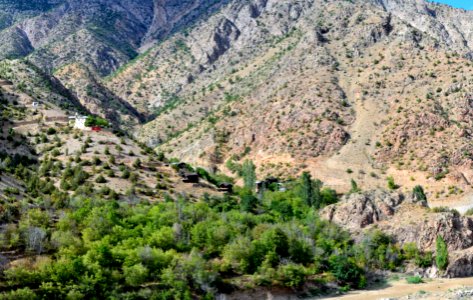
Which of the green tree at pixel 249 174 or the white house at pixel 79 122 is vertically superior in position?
the white house at pixel 79 122

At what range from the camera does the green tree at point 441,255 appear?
75000 mm

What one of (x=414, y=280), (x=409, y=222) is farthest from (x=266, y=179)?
(x=414, y=280)

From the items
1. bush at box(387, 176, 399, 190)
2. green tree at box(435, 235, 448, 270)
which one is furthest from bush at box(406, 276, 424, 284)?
bush at box(387, 176, 399, 190)

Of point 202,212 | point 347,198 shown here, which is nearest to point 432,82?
point 347,198

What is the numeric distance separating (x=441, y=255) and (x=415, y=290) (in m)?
9.05

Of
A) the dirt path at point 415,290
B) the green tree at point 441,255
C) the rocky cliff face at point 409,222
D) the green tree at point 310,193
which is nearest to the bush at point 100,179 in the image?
the green tree at point 310,193

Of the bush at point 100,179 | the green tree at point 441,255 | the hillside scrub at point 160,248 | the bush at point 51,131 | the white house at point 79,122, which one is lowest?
the green tree at point 441,255

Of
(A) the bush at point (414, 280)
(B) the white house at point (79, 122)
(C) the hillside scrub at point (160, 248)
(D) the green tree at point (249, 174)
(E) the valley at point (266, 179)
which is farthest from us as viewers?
(D) the green tree at point (249, 174)

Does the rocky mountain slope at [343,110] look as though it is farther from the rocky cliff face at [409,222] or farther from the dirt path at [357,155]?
the rocky cliff face at [409,222]

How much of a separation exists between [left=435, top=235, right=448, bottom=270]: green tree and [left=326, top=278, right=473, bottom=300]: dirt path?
7.05ft

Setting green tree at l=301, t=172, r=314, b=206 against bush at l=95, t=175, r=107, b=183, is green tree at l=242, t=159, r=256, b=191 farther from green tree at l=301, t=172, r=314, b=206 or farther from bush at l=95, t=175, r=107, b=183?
bush at l=95, t=175, r=107, b=183

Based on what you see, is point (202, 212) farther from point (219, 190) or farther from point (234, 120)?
point (234, 120)

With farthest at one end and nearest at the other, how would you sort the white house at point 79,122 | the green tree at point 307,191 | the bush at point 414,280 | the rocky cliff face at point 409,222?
the white house at point 79,122 < the green tree at point 307,191 < the rocky cliff face at point 409,222 < the bush at point 414,280

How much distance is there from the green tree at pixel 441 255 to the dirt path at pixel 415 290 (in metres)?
2.15
